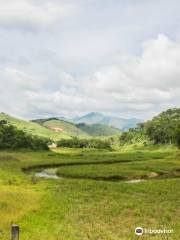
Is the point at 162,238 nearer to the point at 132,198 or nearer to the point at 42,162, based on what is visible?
the point at 132,198

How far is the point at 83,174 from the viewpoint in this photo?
87.8 metres

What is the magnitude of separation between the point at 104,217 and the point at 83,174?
49268 mm

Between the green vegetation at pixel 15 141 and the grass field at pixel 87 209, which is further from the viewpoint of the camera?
the green vegetation at pixel 15 141

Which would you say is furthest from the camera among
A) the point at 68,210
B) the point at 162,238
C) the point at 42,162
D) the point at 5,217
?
the point at 42,162

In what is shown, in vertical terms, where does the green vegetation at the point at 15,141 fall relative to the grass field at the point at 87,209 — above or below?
above

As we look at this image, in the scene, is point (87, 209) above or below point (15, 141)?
below

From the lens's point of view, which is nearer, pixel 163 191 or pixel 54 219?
pixel 54 219

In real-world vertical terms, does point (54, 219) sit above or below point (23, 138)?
below

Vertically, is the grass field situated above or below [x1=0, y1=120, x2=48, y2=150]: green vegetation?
below

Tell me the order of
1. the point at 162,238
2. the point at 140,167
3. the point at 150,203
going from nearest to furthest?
1. the point at 162,238
2. the point at 150,203
3. the point at 140,167

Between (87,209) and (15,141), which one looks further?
(15,141)

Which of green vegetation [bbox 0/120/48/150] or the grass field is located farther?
green vegetation [bbox 0/120/48/150]

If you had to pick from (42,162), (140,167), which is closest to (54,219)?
(140,167)

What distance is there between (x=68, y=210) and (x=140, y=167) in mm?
62856
